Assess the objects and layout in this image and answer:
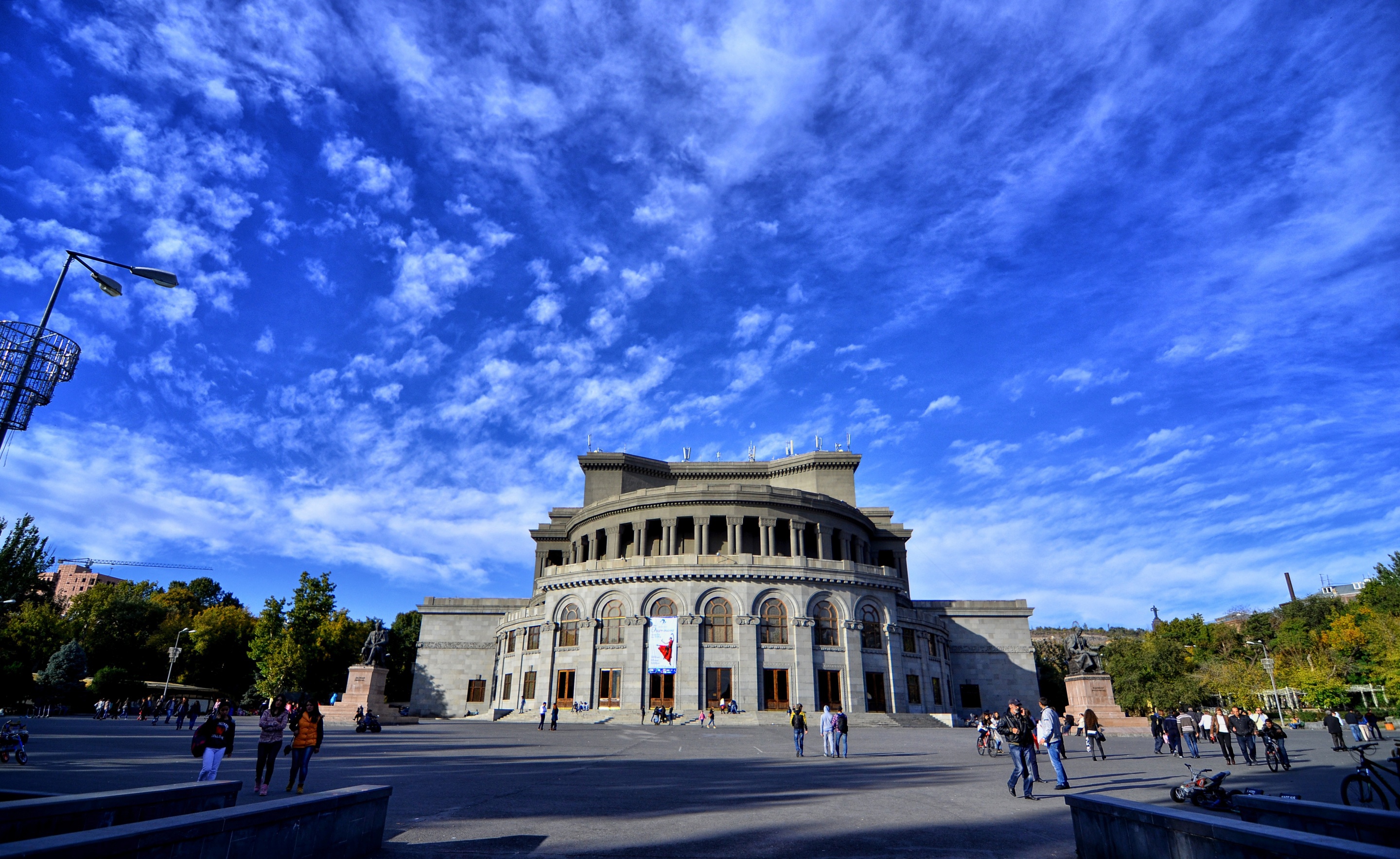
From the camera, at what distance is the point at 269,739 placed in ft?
42.7

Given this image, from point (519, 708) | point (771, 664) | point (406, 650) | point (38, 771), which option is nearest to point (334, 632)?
point (406, 650)

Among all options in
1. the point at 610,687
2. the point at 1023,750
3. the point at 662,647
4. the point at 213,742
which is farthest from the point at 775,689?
the point at 213,742

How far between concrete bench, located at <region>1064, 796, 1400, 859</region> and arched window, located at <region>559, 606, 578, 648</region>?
41.7m

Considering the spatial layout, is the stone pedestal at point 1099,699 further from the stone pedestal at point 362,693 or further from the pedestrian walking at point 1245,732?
the stone pedestal at point 362,693

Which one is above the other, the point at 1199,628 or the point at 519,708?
the point at 1199,628

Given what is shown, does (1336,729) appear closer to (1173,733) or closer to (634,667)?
(1173,733)

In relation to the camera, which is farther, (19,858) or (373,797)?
(373,797)

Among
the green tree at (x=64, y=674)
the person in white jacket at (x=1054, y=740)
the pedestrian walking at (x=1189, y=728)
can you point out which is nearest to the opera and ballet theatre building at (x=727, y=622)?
the pedestrian walking at (x=1189, y=728)

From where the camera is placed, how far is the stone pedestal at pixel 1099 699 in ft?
115

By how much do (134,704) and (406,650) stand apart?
24.0 metres

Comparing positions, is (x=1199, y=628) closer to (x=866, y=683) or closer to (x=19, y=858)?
(x=866, y=683)

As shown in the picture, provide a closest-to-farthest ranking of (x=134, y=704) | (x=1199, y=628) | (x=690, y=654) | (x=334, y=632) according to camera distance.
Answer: (x=690, y=654) → (x=134, y=704) → (x=334, y=632) → (x=1199, y=628)

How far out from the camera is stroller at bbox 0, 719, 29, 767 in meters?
16.5

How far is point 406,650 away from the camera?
Result: 73.3 m
